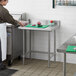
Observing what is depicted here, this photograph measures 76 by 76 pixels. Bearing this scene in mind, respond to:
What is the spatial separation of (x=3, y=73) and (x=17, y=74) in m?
0.28

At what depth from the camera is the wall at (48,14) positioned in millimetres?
4988

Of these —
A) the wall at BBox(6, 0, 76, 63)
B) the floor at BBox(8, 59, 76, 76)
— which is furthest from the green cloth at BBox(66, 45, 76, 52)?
the wall at BBox(6, 0, 76, 63)

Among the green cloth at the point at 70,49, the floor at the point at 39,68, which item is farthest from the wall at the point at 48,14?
the green cloth at the point at 70,49

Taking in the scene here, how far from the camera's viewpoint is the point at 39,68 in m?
4.77

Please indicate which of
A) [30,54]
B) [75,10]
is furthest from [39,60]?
[75,10]

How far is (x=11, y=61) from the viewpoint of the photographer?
491 cm

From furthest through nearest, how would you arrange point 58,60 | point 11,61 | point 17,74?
point 58,60 → point 11,61 → point 17,74

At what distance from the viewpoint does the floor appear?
4438 mm

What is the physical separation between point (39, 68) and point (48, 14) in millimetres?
1248

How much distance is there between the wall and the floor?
0.25m

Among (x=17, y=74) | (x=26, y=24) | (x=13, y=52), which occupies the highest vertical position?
(x=26, y=24)

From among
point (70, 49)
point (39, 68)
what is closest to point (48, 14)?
point (39, 68)

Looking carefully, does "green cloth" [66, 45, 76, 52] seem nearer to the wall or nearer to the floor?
the floor

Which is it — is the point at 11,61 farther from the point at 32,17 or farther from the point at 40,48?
the point at 32,17
